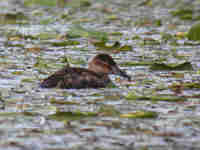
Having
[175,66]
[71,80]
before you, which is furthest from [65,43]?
[71,80]

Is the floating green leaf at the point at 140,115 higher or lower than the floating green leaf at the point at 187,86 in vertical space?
lower

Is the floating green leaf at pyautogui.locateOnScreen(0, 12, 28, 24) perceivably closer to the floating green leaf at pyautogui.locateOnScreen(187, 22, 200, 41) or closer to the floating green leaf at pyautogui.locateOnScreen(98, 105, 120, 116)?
the floating green leaf at pyautogui.locateOnScreen(187, 22, 200, 41)

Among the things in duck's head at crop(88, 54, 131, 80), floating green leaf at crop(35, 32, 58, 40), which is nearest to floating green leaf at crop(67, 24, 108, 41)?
floating green leaf at crop(35, 32, 58, 40)

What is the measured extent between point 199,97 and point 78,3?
15396mm

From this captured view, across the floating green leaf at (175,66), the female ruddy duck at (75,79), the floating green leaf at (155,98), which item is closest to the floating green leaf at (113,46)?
the floating green leaf at (175,66)

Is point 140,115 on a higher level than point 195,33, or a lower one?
lower

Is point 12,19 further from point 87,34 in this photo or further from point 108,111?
point 108,111

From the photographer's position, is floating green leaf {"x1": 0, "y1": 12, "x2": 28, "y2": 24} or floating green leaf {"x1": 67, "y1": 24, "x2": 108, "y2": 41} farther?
floating green leaf {"x1": 0, "y1": 12, "x2": 28, "y2": 24}

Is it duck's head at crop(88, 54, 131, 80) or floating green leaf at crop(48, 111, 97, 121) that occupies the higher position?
duck's head at crop(88, 54, 131, 80)

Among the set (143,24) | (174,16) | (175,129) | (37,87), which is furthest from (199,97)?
(174,16)

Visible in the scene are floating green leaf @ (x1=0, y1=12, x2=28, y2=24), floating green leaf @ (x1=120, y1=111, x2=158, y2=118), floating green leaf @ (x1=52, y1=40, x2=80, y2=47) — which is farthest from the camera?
floating green leaf @ (x1=0, y1=12, x2=28, y2=24)

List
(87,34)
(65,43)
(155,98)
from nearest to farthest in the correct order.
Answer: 1. (155,98)
2. (65,43)
3. (87,34)

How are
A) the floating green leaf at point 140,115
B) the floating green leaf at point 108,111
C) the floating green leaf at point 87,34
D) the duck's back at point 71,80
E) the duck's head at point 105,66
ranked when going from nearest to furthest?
1. the floating green leaf at point 140,115
2. the floating green leaf at point 108,111
3. the duck's back at point 71,80
4. the duck's head at point 105,66
5. the floating green leaf at point 87,34

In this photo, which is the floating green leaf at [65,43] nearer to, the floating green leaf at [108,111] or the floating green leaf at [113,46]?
the floating green leaf at [113,46]
